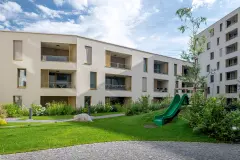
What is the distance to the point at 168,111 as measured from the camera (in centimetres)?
1368

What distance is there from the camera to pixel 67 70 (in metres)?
25.4

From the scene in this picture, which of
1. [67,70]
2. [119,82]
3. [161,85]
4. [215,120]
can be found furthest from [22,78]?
[161,85]

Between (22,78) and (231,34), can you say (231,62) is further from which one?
(22,78)

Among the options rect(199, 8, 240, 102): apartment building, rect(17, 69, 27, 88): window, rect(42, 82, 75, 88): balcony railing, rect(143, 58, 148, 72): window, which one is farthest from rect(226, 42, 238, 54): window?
rect(17, 69, 27, 88): window

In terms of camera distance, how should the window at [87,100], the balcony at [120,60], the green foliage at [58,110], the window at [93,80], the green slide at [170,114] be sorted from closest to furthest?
the green slide at [170,114] → the green foliage at [58,110] → the window at [87,100] → the window at [93,80] → the balcony at [120,60]

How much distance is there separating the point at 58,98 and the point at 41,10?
12.4 metres

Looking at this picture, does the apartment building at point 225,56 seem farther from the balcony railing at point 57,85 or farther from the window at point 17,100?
the window at point 17,100

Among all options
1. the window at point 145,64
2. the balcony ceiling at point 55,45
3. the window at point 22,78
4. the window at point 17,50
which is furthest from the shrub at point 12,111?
the window at point 145,64

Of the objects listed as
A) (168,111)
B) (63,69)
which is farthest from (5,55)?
(168,111)

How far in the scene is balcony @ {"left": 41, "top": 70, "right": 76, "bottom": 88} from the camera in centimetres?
2522

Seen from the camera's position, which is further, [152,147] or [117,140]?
[117,140]

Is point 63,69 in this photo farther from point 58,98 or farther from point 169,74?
point 169,74

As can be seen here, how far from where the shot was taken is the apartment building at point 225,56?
37625mm

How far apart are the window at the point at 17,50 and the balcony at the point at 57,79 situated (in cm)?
318
